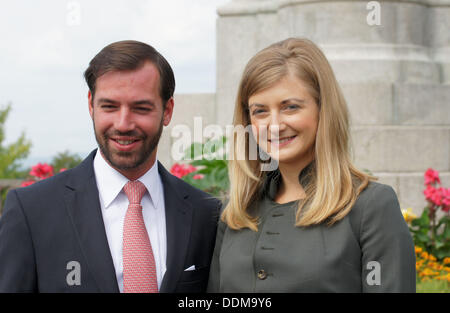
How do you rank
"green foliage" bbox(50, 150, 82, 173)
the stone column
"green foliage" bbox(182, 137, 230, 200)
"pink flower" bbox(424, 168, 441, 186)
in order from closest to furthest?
"green foliage" bbox(182, 137, 230, 200), "pink flower" bbox(424, 168, 441, 186), the stone column, "green foliage" bbox(50, 150, 82, 173)

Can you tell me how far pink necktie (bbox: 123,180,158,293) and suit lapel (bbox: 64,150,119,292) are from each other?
64 mm

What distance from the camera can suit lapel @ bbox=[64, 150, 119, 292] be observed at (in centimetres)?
275

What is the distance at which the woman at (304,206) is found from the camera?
2646 mm

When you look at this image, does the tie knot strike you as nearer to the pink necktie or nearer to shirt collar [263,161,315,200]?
the pink necktie

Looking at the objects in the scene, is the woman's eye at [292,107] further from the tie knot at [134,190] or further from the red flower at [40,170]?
the red flower at [40,170]

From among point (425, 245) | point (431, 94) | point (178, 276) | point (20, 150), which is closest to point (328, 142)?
point (178, 276)

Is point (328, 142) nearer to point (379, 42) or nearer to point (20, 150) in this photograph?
point (379, 42)

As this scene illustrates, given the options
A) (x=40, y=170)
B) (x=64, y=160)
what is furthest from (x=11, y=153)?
(x=40, y=170)

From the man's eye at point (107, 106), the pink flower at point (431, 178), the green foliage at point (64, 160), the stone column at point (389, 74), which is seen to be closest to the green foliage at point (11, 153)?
the green foliage at point (64, 160)

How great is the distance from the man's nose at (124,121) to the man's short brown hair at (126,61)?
0.18 metres

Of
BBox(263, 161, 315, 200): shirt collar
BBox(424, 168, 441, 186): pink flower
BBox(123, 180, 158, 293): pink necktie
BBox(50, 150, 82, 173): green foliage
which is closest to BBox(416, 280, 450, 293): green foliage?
BBox(424, 168, 441, 186): pink flower

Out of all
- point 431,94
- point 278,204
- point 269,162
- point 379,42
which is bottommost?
point 278,204

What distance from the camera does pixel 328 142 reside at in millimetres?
2797
